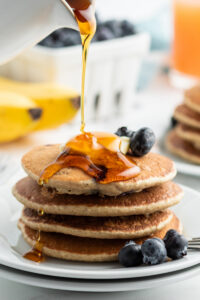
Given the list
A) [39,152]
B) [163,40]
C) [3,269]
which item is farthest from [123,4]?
[3,269]

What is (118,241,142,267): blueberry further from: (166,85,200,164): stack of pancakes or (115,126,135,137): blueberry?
(166,85,200,164): stack of pancakes

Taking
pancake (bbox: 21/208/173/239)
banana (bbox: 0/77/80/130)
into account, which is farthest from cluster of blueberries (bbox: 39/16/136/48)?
pancake (bbox: 21/208/173/239)

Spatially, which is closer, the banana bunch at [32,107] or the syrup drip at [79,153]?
the syrup drip at [79,153]

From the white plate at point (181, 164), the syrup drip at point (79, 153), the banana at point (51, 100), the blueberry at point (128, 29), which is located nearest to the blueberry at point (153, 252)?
the syrup drip at point (79, 153)

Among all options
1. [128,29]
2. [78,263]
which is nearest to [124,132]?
[78,263]

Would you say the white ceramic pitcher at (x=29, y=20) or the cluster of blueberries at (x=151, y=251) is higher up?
the white ceramic pitcher at (x=29, y=20)

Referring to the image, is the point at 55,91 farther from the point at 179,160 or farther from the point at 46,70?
the point at 179,160

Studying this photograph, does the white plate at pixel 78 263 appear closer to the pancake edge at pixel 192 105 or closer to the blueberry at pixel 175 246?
the blueberry at pixel 175 246
